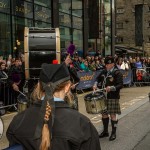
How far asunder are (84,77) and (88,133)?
15.5 meters

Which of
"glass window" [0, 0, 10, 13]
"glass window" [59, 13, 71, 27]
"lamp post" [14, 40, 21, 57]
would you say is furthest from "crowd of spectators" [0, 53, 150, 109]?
"glass window" [59, 13, 71, 27]

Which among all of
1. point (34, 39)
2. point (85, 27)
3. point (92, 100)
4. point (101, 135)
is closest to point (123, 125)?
point (101, 135)

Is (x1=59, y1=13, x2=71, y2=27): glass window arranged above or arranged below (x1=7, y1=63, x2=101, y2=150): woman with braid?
above

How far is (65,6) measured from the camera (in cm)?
2469

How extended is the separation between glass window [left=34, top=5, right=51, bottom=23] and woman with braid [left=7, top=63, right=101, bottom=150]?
1856 centimetres

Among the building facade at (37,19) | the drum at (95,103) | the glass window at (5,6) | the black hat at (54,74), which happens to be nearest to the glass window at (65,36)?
the building facade at (37,19)

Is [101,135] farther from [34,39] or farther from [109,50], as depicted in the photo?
[109,50]

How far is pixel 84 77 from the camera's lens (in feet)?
58.4

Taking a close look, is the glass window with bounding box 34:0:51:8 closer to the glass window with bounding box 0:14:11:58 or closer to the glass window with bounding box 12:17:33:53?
the glass window with bounding box 12:17:33:53

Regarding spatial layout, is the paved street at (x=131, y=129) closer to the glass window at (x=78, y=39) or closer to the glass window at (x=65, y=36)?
the glass window at (x=65, y=36)

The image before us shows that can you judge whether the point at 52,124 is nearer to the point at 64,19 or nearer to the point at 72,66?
the point at 72,66

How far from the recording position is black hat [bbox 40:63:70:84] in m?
2.44

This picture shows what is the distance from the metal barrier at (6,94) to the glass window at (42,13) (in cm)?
925

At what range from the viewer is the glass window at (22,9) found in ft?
61.6
